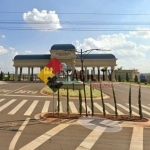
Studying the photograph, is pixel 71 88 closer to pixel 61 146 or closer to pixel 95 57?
pixel 61 146

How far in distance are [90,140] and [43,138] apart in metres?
1.83

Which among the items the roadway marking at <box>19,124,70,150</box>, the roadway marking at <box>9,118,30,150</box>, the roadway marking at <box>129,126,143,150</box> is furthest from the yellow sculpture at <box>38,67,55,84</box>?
the roadway marking at <box>129,126,143,150</box>

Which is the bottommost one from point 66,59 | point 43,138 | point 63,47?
point 43,138

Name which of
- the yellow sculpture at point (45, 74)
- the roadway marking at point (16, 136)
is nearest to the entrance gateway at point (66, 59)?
the yellow sculpture at point (45, 74)

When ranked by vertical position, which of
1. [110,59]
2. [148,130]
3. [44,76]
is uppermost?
[110,59]

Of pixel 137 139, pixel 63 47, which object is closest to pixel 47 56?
pixel 63 47

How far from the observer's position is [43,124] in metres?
8.41

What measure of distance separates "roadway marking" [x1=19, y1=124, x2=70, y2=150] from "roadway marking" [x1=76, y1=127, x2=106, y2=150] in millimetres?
1404

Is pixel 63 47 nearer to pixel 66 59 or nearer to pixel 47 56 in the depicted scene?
pixel 66 59

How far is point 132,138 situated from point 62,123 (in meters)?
3.54

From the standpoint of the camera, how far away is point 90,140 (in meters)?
6.40

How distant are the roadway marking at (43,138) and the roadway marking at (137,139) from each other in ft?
10.2

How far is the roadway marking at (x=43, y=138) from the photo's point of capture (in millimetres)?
5703

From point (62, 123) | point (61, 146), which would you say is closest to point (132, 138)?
point (61, 146)
